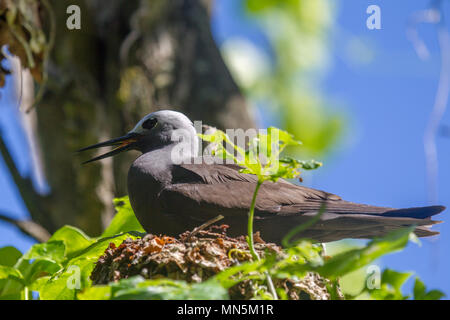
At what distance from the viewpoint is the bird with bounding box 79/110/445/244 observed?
7.52 feet

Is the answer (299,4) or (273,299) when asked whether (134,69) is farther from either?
(299,4)

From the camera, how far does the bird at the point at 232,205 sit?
2.29 metres

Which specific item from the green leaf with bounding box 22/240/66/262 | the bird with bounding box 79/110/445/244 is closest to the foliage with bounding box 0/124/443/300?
the green leaf with bounding box 22/240/66/262

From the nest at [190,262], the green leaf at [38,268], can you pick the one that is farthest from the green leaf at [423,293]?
the green leaf at [38,268]

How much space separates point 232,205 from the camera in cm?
235

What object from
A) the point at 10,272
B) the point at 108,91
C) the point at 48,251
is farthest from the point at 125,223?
the point at 108,91

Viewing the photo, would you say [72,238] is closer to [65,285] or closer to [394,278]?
[65,285]

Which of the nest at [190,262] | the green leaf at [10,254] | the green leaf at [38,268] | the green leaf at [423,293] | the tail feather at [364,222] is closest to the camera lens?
the green leaf at [423,293]

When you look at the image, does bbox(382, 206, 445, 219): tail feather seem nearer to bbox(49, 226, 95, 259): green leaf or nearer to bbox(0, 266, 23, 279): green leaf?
bbox(49, 226, 95, 259): green leaf

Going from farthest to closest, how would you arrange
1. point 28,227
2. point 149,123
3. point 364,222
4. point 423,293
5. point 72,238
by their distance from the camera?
point 28,227
point 149,123
point 72,238
point 364,222
point 423,293

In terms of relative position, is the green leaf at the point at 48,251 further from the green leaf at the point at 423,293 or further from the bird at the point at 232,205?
the green leaf at the point at 423,293

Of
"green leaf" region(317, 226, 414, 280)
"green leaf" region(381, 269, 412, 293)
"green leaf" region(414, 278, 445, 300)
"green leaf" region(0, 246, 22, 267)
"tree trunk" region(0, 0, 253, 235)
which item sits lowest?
"green leaf" region(414, 278, 445, 300)

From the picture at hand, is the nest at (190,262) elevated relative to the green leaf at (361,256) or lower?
lower

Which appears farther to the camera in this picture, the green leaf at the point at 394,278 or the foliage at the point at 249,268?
the green leaf at the point at 394,278
